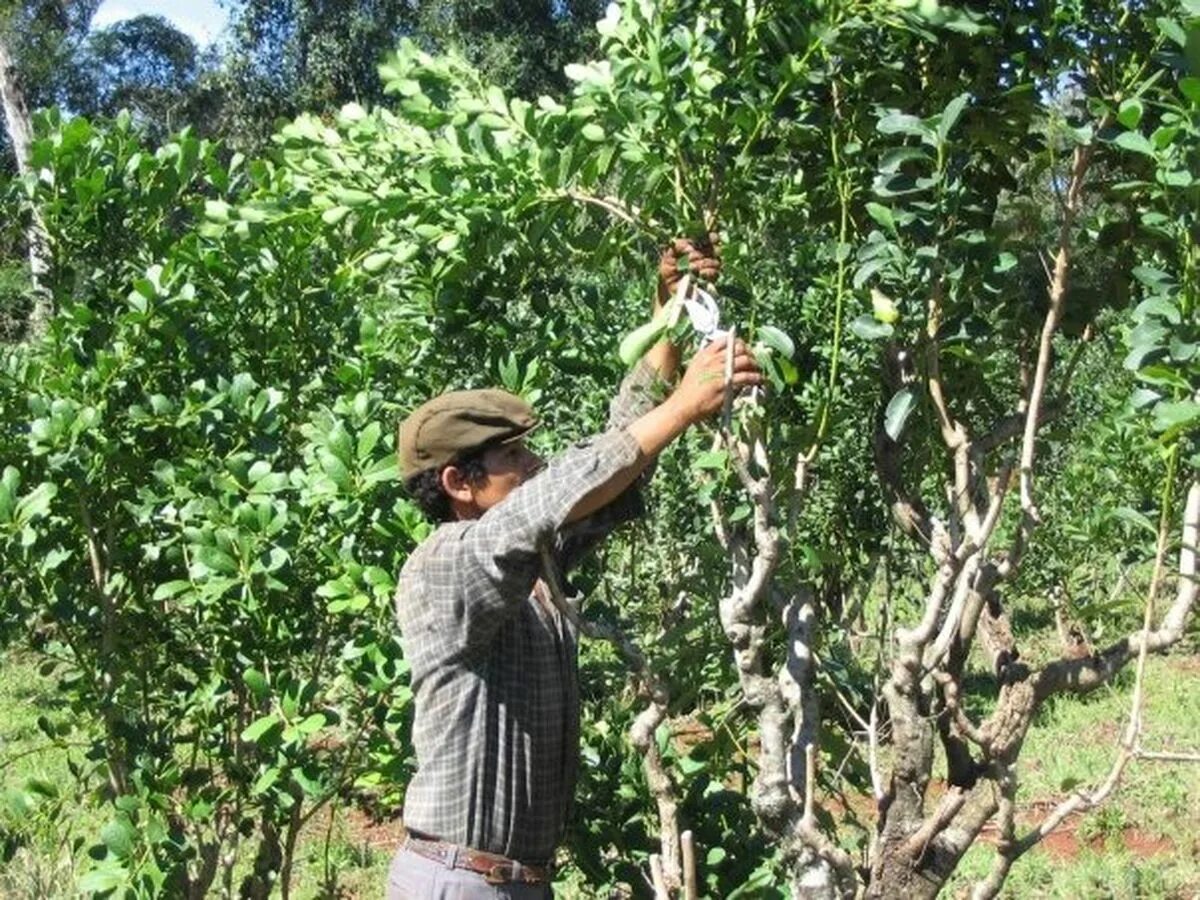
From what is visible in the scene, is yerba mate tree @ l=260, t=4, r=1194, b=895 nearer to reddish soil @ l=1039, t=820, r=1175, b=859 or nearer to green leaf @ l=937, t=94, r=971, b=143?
green leaf @ l=937, t=94, r=971, b=143

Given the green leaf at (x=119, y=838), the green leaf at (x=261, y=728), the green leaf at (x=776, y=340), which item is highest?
the green leaf at (x=776, y=340)

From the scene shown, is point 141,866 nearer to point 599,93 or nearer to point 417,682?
point 417,682

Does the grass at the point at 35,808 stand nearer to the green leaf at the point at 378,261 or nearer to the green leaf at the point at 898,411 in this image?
the green leaf at the point at 378,261

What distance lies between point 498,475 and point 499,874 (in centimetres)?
60

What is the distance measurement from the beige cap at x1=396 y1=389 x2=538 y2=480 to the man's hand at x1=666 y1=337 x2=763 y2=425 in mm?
341

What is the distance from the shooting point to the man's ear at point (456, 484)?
101 inches

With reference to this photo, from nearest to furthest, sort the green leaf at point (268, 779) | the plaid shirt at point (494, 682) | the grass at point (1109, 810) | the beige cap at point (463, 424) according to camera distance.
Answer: the plaid shirt at point (494, 682) < the beige cap at point (463, 424) < the green leaf at point (268, 779) < the grass at point (1109, 810)

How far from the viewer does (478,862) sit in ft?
8.27

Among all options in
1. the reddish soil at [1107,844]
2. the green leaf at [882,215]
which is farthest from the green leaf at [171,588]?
the reddish soil at [1107,844]

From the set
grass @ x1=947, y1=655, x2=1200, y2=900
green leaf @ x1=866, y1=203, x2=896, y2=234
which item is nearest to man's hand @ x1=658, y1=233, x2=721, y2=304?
green leaf @ x1=866, y1=203, x2=896, y2=234

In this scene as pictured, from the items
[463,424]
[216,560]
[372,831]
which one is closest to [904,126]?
[463,424]

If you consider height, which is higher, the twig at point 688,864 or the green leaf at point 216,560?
the green leaf at point 216,560

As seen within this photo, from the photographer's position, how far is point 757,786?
2523 mm

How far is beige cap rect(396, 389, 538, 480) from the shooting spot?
2514 millimetres
